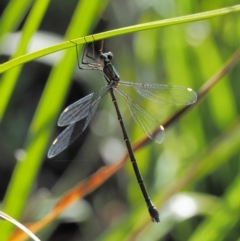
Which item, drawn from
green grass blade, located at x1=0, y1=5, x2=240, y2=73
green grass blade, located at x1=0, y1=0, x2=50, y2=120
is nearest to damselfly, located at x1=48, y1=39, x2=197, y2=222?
green grass blade, located at x1=0, y1=0, x2=50, y2=120

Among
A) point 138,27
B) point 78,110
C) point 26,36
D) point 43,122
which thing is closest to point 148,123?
point 78,110

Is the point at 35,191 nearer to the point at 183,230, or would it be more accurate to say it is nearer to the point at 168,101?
the point at 183,230

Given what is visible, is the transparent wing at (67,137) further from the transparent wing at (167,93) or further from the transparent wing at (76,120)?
the transparent wing at (167,93)

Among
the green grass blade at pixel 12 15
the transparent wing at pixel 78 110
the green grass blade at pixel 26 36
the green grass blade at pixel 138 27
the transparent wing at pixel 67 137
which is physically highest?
the green grass blade at pixel 12 15

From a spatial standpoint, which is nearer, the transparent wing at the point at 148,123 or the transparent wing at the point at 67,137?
the transparent wing at the point at 67,137

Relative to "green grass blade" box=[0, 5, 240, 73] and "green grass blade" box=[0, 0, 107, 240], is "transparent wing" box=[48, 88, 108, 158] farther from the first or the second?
"green grass blade" box=[0, 5, 240, 73]

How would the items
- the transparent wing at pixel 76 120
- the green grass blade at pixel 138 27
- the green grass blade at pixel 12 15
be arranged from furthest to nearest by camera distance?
the transparent wing at pixel 76 120
the green grass blade at pixel 12 15
the green grass blade at pixel 138 27

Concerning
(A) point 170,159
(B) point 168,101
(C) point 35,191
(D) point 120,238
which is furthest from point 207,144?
(C) point 35,191

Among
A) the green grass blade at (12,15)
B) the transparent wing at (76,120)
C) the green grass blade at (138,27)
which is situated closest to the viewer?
the green grass blade at (138,27)

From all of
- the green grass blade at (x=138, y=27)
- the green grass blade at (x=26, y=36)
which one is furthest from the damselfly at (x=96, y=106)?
the green grass blade at (x=138, y=27)

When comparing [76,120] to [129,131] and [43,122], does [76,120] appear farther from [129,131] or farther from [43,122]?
[129,131]
